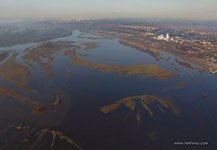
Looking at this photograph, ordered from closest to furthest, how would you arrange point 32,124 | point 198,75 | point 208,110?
point 32,124 → point 208,110 → point 198,75

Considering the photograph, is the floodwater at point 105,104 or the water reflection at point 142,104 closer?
the floodwater at point 105,104

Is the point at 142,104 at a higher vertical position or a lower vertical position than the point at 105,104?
higher

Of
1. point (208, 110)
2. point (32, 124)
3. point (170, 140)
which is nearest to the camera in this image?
point (170, 140)

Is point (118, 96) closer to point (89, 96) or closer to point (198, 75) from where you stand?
point (89, 96)

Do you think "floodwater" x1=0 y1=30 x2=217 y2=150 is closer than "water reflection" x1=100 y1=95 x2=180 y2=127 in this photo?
Yes

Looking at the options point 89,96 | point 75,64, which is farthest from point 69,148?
point 75,64

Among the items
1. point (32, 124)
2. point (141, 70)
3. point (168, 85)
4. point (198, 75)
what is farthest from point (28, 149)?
point (198, 75)

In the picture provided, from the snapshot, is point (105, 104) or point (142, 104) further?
point (142, 104)

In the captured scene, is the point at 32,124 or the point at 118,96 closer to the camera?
the point at 32,124
